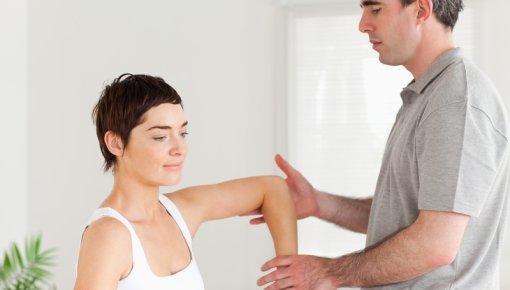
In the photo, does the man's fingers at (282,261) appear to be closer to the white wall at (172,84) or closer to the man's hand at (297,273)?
the man's hand at (297,273)

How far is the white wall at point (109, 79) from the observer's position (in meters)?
4.29

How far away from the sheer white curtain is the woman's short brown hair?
272 cm

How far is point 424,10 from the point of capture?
1.87 meters

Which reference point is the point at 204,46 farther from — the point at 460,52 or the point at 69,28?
the point at 460,52

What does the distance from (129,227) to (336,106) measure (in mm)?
2842

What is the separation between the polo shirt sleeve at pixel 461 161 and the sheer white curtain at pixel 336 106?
2.54 m

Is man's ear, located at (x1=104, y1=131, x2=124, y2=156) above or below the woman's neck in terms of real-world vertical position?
above

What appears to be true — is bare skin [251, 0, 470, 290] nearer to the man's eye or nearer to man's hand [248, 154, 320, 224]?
the man's eye

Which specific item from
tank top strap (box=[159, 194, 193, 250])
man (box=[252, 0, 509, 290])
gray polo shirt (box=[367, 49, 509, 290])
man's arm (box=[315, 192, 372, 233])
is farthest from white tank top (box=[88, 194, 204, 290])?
man's arm (box=[315, 192, 372, 233])

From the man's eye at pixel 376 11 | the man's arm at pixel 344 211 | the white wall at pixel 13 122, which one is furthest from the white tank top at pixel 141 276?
the white wall at pixel 13 122

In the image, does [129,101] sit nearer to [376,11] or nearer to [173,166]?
[173,166]

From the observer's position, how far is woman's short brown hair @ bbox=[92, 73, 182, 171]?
5.09 feet

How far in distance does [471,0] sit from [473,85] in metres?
2.57

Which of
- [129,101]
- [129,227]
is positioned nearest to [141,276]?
[129,227]
